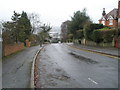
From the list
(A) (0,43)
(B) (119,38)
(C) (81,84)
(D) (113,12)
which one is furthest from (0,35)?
(D) (113,12)

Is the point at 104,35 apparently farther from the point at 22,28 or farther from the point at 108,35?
the point at 22,28

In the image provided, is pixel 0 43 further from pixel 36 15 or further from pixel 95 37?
pixel 36 15

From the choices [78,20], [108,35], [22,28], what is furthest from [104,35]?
[78,20]

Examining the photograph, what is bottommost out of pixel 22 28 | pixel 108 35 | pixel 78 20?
pixel 108 35

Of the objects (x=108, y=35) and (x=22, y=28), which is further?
(x=108, y=35)

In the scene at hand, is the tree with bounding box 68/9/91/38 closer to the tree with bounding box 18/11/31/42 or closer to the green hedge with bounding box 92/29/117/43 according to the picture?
the tree with bounding box 18/11/31/42

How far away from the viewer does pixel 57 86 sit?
6453mm

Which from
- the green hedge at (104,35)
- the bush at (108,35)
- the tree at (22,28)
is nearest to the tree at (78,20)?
the tree at (22,28)

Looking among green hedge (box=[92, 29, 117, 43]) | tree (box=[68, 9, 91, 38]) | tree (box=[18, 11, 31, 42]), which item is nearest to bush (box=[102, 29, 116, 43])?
green hedge (box=[92, 29, 117, 43])

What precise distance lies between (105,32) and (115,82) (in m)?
24.0

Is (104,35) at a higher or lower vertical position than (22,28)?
lower

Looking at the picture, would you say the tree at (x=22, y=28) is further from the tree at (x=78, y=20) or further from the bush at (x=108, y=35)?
the tree at (x=78, y=20)

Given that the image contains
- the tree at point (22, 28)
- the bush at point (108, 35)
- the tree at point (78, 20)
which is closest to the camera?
the tree at point (22, 28)

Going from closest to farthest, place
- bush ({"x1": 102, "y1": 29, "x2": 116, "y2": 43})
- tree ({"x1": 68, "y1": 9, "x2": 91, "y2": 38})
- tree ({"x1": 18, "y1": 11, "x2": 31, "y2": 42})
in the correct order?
tree ({"x1": 18, "y1": 11, "x2": 31, "y2": 42})
bush ({"x1": 102, "y1": 29, "x2": 116, "y2": 43})
tree ({"x1": 68, "y1": 9, "x2": 91, "y2": 38})
